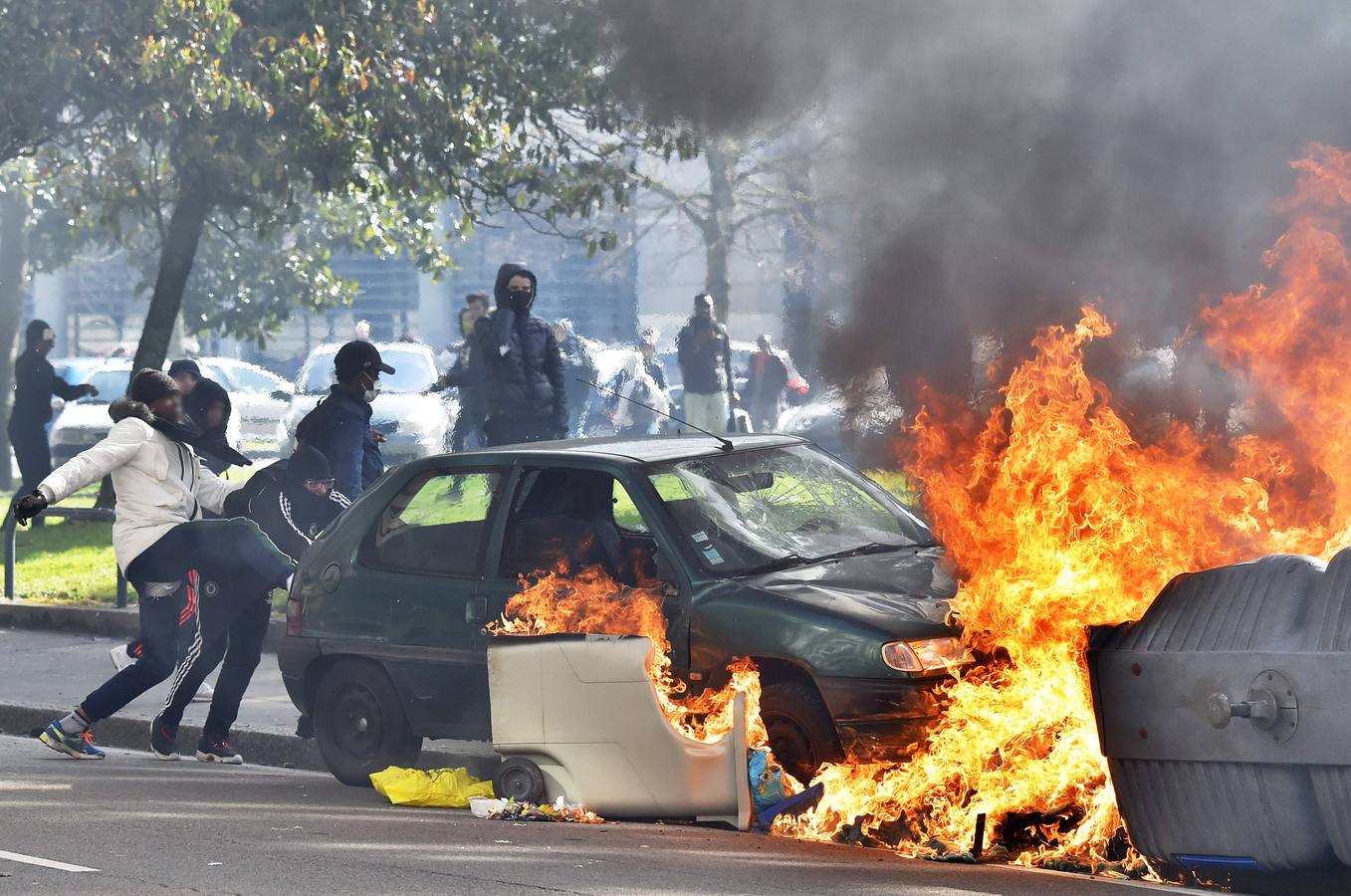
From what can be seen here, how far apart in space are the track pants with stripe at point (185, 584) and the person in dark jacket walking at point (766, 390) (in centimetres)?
1277

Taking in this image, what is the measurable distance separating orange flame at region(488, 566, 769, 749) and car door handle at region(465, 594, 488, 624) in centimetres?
7

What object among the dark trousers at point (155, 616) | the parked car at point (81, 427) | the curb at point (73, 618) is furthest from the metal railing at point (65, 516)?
the parked car at point (81, 427)

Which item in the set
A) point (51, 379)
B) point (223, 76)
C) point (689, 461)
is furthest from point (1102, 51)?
point (51, 379)

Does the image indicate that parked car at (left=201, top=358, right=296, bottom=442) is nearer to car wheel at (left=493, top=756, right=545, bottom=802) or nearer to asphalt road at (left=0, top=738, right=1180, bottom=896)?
asphalt road at (left=0, top=738, right=1180, bottom=896)

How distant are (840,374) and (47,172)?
14364 mm

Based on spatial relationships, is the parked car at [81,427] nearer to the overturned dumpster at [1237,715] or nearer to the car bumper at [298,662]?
the car bumper at [298,662]

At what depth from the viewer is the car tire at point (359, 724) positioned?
7199 mm

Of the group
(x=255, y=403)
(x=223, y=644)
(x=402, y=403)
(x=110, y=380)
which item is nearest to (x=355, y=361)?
(x=223, y=644)

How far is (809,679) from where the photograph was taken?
6117 mm

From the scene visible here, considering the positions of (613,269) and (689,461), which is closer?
(689,461)

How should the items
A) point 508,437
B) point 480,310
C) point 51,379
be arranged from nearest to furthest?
point 508,437 < point 480,310 < point 51,379

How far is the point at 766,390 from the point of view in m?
21.2

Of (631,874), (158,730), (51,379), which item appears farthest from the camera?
(51,379)

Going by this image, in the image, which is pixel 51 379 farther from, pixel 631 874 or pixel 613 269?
pixel 613 269
